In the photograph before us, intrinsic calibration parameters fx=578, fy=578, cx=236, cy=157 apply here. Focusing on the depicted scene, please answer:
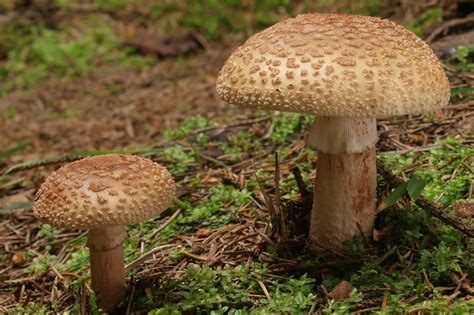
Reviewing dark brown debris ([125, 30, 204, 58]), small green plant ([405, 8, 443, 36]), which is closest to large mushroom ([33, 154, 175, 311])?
small green plant ([405, 8, 443, 36])

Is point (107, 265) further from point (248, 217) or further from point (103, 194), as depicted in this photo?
point (248, 217)

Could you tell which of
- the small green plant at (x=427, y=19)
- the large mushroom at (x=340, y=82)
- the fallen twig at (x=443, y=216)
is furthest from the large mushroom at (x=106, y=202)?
the small green plant at (x=427, y=19)

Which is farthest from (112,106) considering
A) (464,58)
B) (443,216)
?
(443,216)

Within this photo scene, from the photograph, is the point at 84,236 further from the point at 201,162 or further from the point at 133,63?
the point at 133,63

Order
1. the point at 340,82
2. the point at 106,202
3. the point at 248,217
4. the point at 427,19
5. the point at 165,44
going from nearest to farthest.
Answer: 1. the point at 340,82
2. the point at 106,202
3. the point at 248,217
4. the point at 427,19
5. the point at 165,44

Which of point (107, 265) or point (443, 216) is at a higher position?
point (443, 216)

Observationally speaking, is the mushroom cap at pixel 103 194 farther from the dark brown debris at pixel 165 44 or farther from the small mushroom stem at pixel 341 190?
the dark brown debris at pixel 165 44

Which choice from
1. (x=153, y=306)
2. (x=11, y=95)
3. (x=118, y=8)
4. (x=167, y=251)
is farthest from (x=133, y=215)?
(x=118, y=8)
